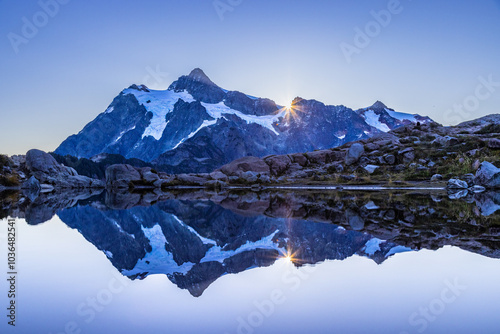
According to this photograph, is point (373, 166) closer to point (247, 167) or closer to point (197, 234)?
point (247, 167)

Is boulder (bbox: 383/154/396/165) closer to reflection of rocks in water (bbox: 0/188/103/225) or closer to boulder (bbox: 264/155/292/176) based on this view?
boulder (bbox: 264/155/292/176)

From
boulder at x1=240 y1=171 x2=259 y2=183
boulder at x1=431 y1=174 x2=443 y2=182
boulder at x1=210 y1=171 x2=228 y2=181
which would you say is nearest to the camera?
boulder at x1=431 y1=174 x2=443 y2=182

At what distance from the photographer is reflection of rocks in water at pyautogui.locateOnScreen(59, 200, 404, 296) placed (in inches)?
381

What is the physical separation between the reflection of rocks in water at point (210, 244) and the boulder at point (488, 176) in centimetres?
3274

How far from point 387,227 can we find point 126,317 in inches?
458

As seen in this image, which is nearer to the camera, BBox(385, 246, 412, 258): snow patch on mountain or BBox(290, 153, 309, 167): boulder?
BBox(385, 246, 412, 258): snow patch on mountain

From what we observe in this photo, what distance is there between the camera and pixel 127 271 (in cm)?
959

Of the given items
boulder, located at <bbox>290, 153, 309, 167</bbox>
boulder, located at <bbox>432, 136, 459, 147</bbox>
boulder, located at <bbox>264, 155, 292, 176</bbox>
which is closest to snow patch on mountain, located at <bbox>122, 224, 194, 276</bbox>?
boulder, located at <bbox>264, 155, 292, 176</bbox>

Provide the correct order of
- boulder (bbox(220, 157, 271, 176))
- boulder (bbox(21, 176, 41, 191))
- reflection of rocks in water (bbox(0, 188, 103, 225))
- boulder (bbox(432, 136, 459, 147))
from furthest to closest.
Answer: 1. boulder (bbox(220, 157, 271, 176))
2. boulder (bbox(432, 136, 459, 147))
3. boulder (bbox(21, 176, 41, 191))
4. reflection of rocks in water (bbox(0, 188, 103, 225))

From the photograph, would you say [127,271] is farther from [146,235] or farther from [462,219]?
[462,219]

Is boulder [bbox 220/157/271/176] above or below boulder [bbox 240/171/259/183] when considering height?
above

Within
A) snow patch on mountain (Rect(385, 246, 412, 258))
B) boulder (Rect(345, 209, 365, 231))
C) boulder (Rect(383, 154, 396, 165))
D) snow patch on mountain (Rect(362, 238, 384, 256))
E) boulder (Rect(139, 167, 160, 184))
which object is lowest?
snow patch on mountain (Rect(385, 246, 412, 258))

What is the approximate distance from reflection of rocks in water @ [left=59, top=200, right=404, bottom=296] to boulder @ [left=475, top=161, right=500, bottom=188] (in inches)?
1289

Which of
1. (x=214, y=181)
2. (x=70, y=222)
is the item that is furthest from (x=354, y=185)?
(x=70, y=222)
